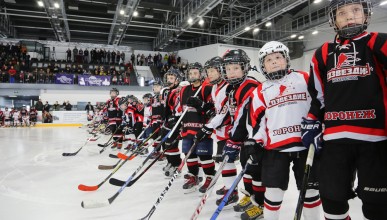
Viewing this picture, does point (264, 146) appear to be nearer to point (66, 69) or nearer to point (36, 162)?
point (36, 162)

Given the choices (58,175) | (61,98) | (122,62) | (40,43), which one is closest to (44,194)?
(58,175)

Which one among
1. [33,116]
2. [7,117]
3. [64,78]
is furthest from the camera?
[64,78]

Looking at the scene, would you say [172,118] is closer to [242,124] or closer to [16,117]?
[242,124]

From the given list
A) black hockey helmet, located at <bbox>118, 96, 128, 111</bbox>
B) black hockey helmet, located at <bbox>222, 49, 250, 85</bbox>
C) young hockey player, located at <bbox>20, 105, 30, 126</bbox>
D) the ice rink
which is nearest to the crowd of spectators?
young hockey player, located at <bbox>20, 105, 30, 126</bbox>

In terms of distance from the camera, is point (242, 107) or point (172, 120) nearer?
point (242, 107)

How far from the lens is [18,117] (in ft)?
47.6

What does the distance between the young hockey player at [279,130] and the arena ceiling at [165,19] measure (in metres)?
10.3

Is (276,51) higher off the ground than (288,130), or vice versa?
(276,51)

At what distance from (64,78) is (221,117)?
51.5ft

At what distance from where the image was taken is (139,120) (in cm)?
659

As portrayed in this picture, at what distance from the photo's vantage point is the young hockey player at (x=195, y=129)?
2977 mm

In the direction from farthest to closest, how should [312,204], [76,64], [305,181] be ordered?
[76,64] < [312,204] < [305,181]

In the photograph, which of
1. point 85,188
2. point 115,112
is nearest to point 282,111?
point 85,188

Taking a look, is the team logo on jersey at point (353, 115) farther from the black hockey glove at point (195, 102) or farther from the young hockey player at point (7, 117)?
the young hockey player at point (7, 117)
